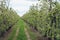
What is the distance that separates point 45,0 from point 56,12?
556 cm

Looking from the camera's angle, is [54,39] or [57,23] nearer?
[57,23]

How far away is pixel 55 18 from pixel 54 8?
4.83 feet

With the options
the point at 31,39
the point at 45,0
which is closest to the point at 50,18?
the point at 45,0

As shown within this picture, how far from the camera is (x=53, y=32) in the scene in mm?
27891

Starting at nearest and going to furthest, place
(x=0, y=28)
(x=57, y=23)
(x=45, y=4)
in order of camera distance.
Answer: (x=57, y=23) → (x=45, y=4) → (x=0, y=28)

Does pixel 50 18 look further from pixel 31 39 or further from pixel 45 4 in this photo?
pixel 31 39

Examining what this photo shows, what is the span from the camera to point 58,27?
86.7ft

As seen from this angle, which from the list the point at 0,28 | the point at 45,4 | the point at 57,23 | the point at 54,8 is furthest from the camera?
the point at 0,28

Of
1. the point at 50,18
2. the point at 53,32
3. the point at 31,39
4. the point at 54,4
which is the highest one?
the point at 54,4

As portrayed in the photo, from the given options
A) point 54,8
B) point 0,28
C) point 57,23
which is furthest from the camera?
point 0,28

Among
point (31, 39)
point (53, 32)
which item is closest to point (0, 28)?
point (31, 39)

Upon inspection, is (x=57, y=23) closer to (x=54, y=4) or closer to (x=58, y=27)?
(x=58, y=27)

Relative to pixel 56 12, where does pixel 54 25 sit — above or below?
below

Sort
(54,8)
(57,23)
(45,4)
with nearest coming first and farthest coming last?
1. (57,23)
2. (54,8)
3. (45,4)
